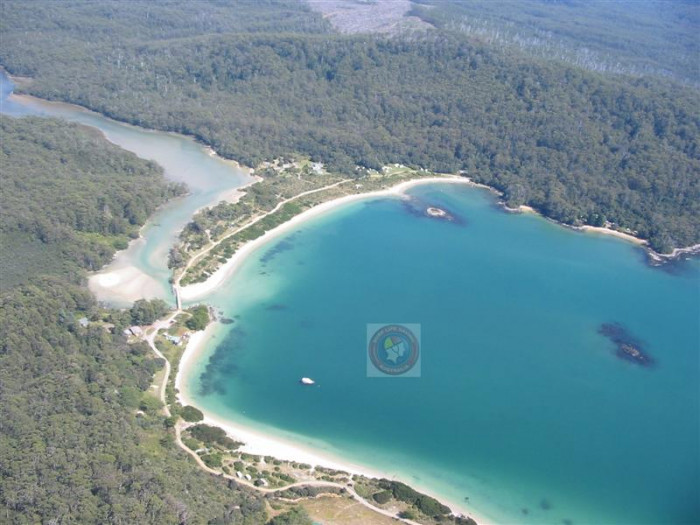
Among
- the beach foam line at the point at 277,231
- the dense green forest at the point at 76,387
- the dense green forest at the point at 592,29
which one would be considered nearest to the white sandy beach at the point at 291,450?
the dense green forest at the point at 76,387

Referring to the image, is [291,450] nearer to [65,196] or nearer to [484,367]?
[484,367]

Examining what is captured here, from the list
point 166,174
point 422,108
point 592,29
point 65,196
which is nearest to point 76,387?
point 65,196

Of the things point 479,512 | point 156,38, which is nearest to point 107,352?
point 479,512

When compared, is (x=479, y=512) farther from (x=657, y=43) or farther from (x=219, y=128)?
(x=657, y=43)

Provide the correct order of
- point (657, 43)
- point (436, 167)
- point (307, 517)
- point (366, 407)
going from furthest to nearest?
point (657, 43) → point (436, 167) → point (366, 407) → point (307, 517)

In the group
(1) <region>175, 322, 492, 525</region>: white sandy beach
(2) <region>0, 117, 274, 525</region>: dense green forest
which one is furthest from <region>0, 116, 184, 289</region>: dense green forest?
(1) <region>175, 322, 492, 525</region>: white sandy beach

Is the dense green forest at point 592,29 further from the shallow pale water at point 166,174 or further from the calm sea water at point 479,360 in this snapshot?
the calm sea water at point 479,360
